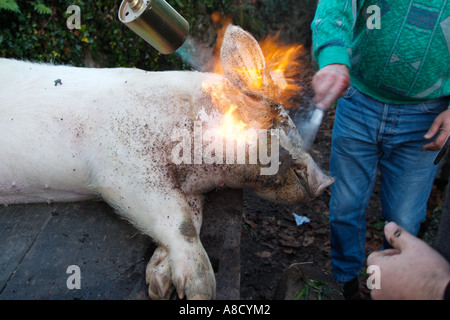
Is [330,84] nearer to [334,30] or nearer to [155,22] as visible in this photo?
[334,30]

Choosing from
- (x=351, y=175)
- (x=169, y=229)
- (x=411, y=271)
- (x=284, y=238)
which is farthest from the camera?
(x=284, y=238)

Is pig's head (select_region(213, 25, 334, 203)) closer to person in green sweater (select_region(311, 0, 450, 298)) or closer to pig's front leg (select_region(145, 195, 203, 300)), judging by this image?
person in green sweater (select_region(311, 0, 450, 298))

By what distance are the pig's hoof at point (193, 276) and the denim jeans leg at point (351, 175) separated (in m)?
1.36

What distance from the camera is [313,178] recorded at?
Answer: 227cm

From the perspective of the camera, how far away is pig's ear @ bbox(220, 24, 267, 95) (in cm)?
213

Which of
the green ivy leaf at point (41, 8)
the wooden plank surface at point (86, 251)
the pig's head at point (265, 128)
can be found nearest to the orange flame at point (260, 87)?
the pig's head at point (265, 128)

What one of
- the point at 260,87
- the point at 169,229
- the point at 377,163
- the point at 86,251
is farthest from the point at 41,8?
the point at 377,163

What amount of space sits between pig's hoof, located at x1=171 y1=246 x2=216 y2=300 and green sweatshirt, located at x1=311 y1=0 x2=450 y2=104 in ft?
4.14

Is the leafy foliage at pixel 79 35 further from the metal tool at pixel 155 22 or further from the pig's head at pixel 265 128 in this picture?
the pig's head at pixel 265 128

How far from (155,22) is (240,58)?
55 centimetres

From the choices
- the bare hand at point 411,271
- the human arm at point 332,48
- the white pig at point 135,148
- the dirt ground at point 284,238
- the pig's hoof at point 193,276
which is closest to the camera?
the bare hand at point 411,271

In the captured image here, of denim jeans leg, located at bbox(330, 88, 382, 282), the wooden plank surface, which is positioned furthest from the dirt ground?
the wooden plank surface

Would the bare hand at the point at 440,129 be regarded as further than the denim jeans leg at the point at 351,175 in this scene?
No

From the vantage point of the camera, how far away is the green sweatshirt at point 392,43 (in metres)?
1.93
